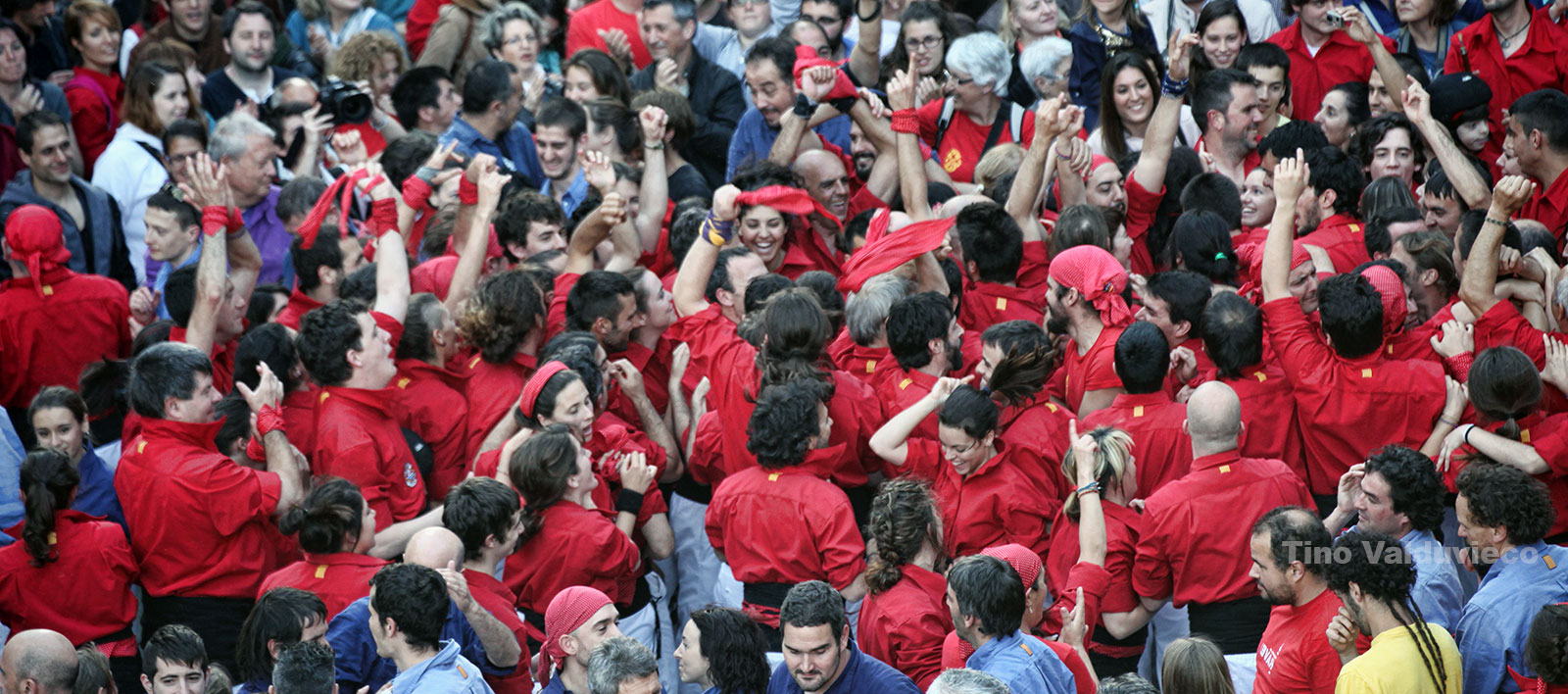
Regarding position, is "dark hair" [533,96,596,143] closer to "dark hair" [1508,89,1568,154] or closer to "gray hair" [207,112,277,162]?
"gray hair" [207,112,277,162]

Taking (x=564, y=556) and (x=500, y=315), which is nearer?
(x=564, y=556)

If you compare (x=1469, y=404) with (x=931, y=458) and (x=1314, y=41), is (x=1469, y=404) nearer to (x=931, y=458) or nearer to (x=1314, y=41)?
(x=931, y=458)

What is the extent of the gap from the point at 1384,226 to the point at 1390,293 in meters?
0.84

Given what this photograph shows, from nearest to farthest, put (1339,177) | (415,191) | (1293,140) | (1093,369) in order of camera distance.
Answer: (1093,369), (1339,177), (415,191), (1293,140)

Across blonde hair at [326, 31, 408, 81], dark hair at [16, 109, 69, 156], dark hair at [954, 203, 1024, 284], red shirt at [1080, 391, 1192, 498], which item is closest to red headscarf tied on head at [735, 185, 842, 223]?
dark hair at [954, 203, 1024, 284]

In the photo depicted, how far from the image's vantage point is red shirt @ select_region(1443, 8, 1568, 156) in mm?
8195

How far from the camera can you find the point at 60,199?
831 cm

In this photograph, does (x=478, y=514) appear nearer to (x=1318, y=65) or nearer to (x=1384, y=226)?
(x=1384, y=226)

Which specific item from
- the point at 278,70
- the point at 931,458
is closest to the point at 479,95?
the point at 278,70

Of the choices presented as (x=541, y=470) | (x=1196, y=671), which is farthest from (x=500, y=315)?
(x=1196, y=671)

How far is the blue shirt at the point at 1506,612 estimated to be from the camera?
4812mm

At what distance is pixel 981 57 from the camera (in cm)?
837

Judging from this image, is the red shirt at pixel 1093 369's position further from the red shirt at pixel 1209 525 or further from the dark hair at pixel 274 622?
the dark hair at pixel 274 622

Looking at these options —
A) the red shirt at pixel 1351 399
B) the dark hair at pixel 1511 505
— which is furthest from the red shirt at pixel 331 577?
the dark hair at pixel 1511 505
